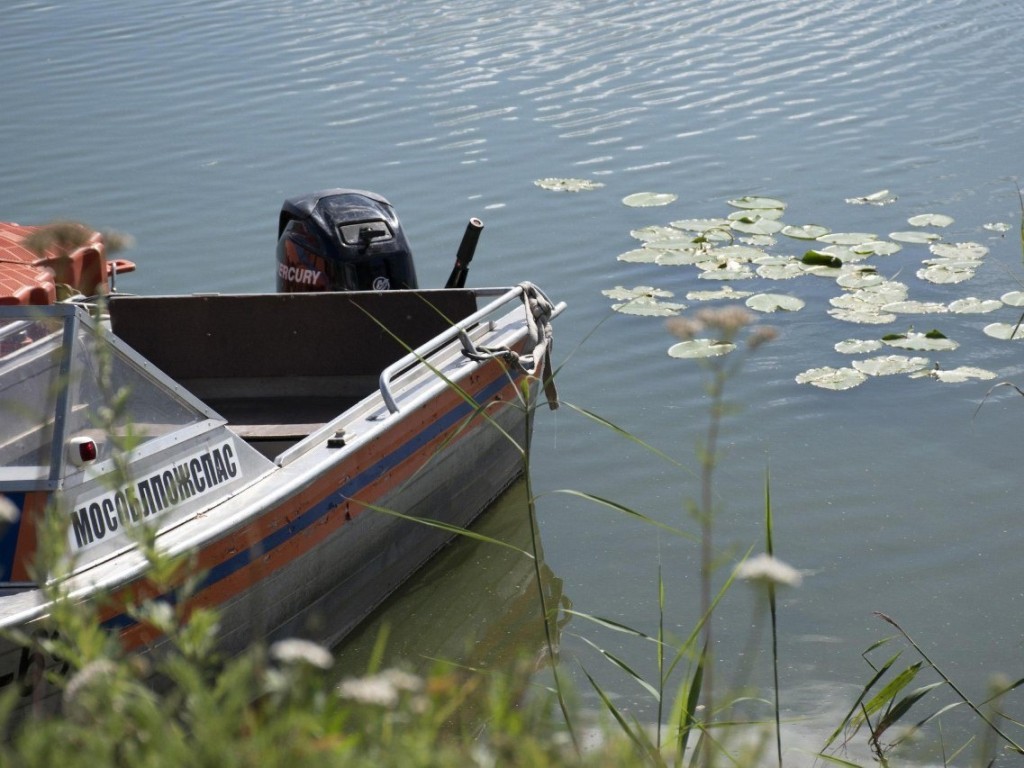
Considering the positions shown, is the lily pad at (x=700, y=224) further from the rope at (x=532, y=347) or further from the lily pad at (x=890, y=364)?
the rope at (x=532, y=347)

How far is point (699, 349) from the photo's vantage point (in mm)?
6430

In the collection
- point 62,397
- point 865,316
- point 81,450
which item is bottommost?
point 865,316

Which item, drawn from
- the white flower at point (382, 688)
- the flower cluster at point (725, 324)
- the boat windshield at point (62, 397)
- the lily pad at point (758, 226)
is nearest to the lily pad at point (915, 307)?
the lily pad at point (758, 226)

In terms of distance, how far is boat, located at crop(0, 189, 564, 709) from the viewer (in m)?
3.38

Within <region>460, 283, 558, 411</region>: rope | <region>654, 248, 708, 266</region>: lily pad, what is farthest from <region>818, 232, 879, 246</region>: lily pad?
<region>460, 283, 558, 411</region>: rope

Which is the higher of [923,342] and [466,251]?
[466,251]

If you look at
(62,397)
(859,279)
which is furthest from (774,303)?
(62,397)

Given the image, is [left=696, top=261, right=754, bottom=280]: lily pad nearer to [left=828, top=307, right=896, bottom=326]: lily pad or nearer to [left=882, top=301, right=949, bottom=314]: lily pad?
[left=828, top=307, right=896, bottom=326]: lily pad

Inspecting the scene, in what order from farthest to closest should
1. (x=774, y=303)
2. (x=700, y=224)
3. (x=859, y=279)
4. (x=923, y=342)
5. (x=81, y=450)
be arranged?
(x=700, y=224), (x=859, y=279), (x=774, y=303), (x=923, y=342), (x=81, y=450)

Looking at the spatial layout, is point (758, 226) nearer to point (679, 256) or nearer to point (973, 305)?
point (679, 256)

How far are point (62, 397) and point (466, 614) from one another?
1.76 meters

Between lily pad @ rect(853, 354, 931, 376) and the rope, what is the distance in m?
1.65

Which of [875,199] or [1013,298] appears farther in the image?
[875,199]

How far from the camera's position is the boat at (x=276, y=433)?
3.38m
